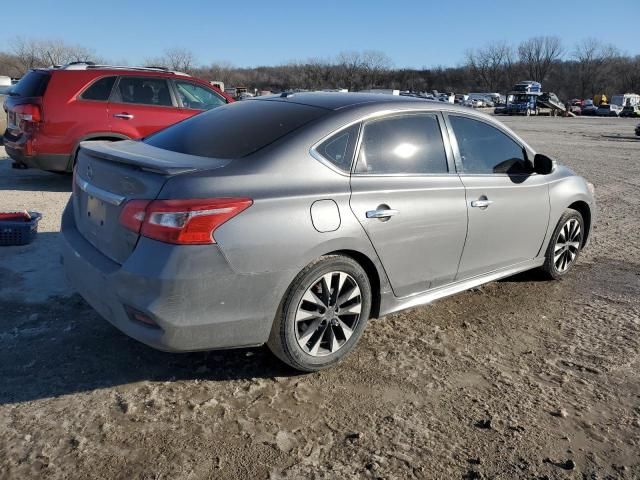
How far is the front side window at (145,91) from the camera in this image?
8188mm

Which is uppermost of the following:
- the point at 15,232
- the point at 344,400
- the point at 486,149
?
the point at 486,149

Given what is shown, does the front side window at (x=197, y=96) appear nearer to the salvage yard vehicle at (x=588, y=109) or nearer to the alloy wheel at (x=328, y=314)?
the alloy wheel at (x=328, y=314)

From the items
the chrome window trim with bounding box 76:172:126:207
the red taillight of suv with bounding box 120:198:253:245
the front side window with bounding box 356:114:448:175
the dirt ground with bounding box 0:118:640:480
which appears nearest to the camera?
the dirt ground with bounding box 0:118:640:480

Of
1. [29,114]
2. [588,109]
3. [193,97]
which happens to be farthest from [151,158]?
[588,109]

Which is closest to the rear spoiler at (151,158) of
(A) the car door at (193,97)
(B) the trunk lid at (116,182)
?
(B) the trunk lid at (116,182)

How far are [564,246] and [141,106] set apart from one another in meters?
6.10

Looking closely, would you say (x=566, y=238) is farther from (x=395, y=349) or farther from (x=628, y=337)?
(x=395, y=349)

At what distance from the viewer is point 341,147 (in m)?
3.43

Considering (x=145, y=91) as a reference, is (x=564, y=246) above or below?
below

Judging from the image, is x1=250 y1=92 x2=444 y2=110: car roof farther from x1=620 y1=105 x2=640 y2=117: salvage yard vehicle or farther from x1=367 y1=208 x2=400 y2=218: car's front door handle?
x1=620 y1=105 x2=640 y2=117: salvage yard vehicle

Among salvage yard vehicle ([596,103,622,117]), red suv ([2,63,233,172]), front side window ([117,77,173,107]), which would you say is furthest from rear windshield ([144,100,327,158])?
salvage yard vehicle ([596,103,622,117])

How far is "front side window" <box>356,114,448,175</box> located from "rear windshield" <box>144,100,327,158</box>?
1.22 feet

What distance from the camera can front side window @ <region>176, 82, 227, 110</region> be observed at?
8.72 meters

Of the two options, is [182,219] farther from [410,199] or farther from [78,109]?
[78,109]
